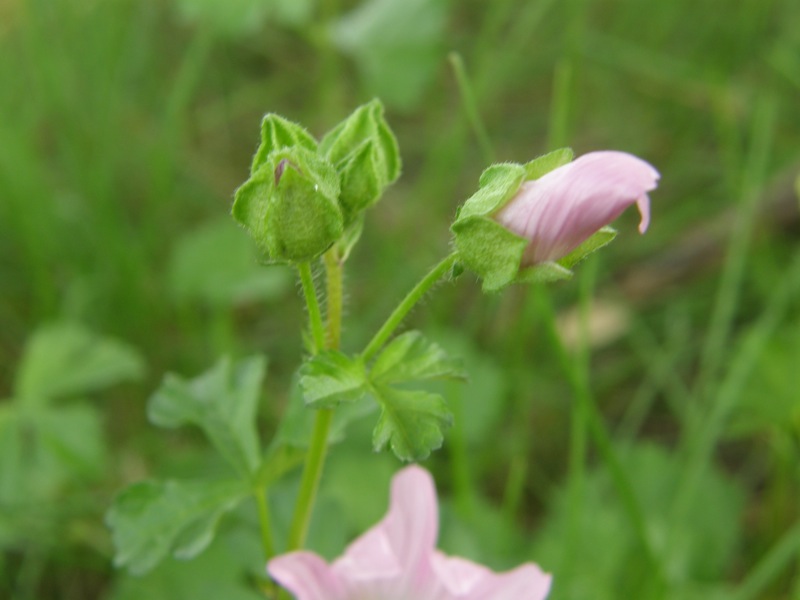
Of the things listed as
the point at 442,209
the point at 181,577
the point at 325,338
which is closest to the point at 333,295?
the point at 325,338

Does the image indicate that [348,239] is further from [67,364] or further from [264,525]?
[67,364]

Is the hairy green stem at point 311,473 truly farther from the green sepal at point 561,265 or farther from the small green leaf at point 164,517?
the green sepal at point 561,265

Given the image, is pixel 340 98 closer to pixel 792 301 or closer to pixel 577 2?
pixel 577 2

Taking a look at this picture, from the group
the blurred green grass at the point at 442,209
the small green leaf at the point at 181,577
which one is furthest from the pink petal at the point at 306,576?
the blurred green grass at the point at 442,209

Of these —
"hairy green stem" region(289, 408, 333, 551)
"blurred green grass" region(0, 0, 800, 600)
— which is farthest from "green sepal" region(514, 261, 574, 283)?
"blurred green grass" region(0, 0, 800, 600)

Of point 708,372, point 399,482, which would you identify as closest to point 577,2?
point 708,372

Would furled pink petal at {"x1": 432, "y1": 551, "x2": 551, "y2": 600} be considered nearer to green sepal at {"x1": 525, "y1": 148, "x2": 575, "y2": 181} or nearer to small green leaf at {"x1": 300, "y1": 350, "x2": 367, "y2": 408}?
small green leaf at {"x1": 300, "y1": 350, "x2": 367, "y2": 408}
